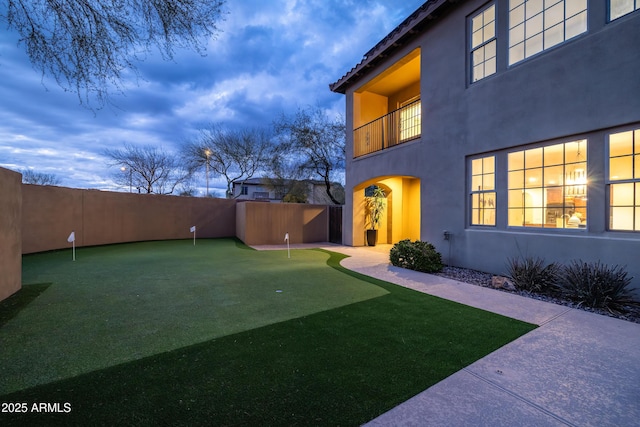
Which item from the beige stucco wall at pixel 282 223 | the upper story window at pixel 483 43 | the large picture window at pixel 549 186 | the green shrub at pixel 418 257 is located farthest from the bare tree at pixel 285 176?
the large picture window at pixel 549 186

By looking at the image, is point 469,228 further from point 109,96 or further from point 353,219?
point 109,96

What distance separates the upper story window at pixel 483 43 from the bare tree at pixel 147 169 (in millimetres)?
21794

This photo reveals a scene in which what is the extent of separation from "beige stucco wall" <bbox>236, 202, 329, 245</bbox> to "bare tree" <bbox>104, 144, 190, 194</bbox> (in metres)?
13.6

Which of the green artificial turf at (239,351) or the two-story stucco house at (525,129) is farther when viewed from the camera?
the two-story stucco house at (525,129)

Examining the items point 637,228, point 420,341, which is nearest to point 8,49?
point 420,341

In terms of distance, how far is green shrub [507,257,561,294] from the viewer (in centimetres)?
516

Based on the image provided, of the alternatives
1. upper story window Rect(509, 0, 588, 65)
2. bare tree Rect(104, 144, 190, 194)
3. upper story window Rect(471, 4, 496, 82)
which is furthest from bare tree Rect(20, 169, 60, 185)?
upper story window Rect(509, 0, 588, 65)

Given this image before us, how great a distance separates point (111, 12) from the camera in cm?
365

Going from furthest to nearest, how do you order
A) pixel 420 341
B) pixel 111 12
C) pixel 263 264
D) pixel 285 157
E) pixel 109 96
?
pixel 285 157 < pixel 263 264 < pixel 109 96 < pixel 111 12 < pixel 420 341

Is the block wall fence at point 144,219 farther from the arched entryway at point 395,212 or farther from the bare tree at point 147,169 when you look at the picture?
the bare tree at point 147,169

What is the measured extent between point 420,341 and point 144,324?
3371mm

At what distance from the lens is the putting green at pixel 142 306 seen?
2.76 metres

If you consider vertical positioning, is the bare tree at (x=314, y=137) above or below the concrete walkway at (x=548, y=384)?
above

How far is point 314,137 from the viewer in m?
→ 16.5
